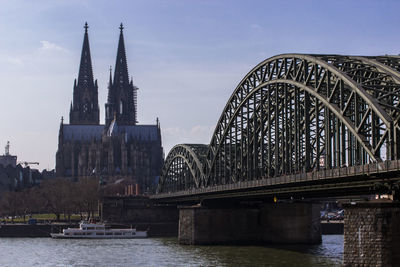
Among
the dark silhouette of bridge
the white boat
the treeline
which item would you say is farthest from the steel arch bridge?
the treeline

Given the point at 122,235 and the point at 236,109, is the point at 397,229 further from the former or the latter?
the point at 122,235

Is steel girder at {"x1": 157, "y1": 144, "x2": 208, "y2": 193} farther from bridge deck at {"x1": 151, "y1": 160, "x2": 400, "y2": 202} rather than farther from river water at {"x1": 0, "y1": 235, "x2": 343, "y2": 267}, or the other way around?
bridge deck at {"x1": 151, "y1": 160, "x2": 400, "y2": 202}

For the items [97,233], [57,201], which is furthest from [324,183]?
[57,201]

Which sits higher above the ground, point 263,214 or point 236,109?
point 236,109

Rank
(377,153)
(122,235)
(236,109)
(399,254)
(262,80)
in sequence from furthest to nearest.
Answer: (122,235)
(236,109)
(262,80)
(377,153)
(399,254)

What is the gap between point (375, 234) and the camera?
48656 mm

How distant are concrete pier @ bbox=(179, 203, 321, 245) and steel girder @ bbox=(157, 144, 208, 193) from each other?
19.0 metres

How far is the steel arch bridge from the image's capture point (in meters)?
55.5

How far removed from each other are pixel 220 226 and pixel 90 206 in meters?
80.5

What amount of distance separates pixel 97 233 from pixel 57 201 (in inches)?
1769

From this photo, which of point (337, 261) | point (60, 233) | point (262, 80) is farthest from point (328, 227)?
point (337, 261)

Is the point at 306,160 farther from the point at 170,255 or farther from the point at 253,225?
the point at 253,225

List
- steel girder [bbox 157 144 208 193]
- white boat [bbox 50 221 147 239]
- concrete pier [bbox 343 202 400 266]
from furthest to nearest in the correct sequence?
1. steel girder [bbox 157 144 208 193]
2. white boat [bbox 50 221 147 239]
3. concrete pier [bbox 343 202 400 266]

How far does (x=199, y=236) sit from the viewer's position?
95812 mm
